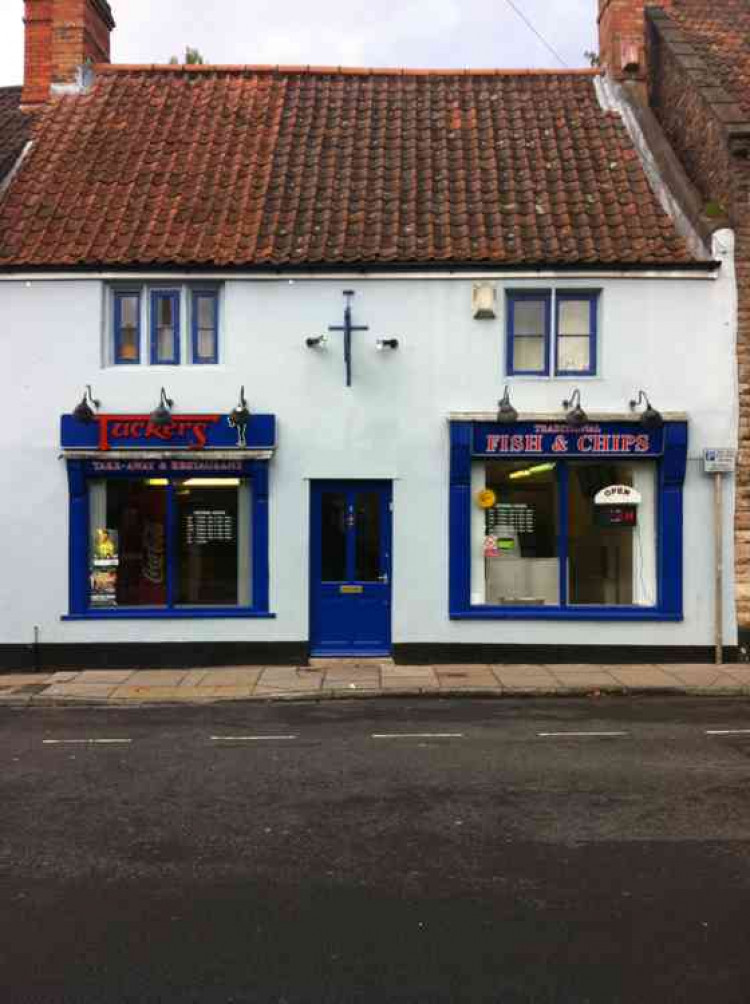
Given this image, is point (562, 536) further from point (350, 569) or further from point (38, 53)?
point (38, 53)

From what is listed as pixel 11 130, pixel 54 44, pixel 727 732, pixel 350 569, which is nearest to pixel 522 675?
pixel 350 569

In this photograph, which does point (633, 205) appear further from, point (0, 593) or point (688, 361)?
point (0, 593)

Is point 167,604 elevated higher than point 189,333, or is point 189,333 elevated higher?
point 189,333

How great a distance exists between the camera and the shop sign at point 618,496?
13656 mm

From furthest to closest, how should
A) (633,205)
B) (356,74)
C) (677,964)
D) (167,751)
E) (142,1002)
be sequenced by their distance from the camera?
(356,74), (633,205), (167,751), (677,964), (142,1002)

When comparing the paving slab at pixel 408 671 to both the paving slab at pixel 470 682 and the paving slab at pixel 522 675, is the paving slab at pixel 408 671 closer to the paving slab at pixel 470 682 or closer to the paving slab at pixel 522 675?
the paving slab at pixel 470 682

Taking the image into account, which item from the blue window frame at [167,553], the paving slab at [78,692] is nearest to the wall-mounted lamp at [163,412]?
the blue window frame at [167,553]

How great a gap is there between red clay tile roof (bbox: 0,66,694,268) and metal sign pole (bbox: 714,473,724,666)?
334 cm

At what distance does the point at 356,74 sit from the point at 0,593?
1128 centimetres

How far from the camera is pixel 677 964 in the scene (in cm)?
443

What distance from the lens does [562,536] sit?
1380 cm

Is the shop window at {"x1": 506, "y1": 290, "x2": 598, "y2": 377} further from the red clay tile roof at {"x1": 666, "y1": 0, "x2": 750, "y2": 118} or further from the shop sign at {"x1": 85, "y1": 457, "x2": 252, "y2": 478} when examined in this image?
the red clay tile roof at {"x1": 666, "y1": 0, "x2": 750, "y2": 118}

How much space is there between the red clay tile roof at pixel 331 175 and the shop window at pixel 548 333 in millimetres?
638

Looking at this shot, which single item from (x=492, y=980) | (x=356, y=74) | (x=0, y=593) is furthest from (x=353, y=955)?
(x=356, y=74)
